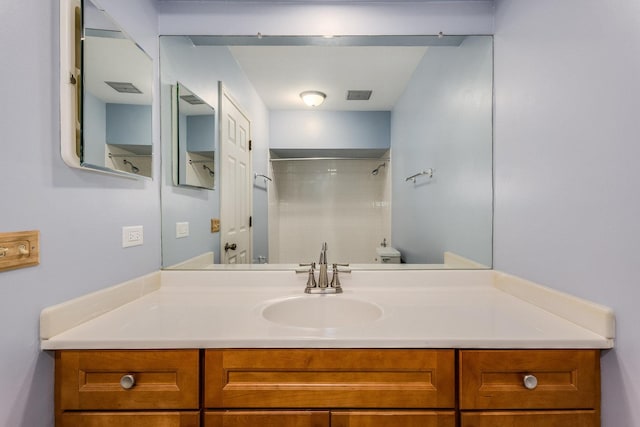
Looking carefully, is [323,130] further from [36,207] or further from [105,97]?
[36,207]

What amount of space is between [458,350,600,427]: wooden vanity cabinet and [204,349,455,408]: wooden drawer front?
0.22ft

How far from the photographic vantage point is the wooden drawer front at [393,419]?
87cm

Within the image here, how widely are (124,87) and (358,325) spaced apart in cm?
124

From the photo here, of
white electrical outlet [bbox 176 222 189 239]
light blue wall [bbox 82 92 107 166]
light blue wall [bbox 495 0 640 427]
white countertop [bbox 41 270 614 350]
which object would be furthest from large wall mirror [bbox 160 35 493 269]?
light blue wall [bbox 82 92 107 166]

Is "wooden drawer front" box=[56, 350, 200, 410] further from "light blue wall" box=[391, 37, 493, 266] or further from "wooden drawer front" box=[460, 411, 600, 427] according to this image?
"light blue wall" box=[391, 37, 493, 266]

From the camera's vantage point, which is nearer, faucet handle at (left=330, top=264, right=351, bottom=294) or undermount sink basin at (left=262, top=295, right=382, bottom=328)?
undermount sink basin at (left=262, top=295, right=382, bottom=328)

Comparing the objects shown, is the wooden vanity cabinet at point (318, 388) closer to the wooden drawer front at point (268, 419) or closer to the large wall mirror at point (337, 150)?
the wooden drawer front at point (268, 419)

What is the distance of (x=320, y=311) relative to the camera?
1.33 metres

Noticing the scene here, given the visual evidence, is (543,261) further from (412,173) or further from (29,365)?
(29,365)

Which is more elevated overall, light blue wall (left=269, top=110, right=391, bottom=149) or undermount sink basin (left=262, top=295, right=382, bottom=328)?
light blue wall (left=269, top=110, right=391, bottom=149)

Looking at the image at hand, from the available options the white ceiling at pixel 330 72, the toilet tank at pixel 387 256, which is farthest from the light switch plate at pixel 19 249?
the toilet tank at pixel 387 256

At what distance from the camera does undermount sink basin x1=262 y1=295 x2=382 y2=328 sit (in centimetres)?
129

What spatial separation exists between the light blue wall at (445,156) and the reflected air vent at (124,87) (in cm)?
123

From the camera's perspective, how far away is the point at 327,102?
5.34 ft
